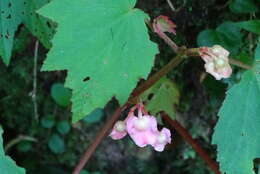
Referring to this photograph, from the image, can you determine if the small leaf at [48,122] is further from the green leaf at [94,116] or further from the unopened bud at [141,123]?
the unopened bud at [141,123]

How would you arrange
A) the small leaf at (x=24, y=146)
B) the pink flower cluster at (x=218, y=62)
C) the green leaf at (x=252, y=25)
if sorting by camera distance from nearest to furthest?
1. the pink flower cluster at (x=218, y=62)
2. the green leaf at (x=252, y=25)
3. the small leaf at (x=24, y=146)

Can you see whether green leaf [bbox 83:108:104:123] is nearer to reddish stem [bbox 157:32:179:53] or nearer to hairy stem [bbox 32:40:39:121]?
hairy stem [bbox 32:40:39:121]

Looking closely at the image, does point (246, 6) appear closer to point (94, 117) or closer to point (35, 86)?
point (94, 117)

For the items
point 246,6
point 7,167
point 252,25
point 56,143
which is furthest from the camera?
point 56,143

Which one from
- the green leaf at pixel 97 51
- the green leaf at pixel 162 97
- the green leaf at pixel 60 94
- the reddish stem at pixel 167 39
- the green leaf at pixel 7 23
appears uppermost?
the green leaf at pixel 97 51

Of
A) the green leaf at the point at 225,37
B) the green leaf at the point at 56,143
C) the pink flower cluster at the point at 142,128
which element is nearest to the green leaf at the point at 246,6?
the green leaf at the point at 225,37

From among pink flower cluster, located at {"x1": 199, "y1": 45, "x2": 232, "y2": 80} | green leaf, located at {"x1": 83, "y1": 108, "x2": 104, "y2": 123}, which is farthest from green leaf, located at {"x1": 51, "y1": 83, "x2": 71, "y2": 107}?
pink flower cluster, located at {"x1": 199, "y1": 45, "x2": 232, "y2": 80}

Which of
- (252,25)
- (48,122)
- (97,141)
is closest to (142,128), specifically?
(97,141)

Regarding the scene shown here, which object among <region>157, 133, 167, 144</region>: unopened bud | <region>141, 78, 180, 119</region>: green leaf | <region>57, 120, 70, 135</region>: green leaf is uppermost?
<region>157, 133, 167, 144</region>: unopened bud
